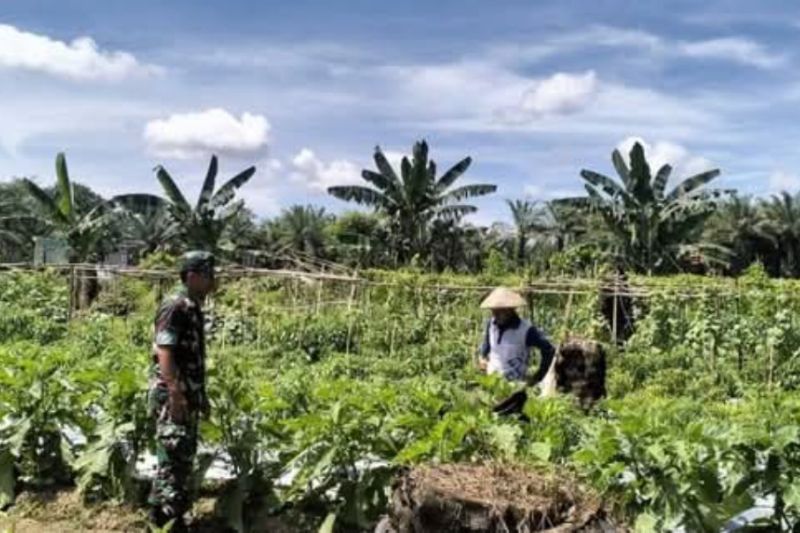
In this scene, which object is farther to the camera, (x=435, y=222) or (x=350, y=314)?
(x=435, y=222)

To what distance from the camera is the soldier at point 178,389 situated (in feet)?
16.5

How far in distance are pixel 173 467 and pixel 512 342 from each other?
2261 millimetres

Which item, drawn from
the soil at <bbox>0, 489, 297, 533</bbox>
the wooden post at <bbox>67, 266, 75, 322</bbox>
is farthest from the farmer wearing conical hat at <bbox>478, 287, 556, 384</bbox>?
the wooden post at <bbox>67, 266, 75, 322</bbox>

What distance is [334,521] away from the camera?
15.3 ft

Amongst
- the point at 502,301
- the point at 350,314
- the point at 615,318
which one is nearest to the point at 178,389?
the point at 502,301

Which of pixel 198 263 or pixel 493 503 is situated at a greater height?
pixel 198 263

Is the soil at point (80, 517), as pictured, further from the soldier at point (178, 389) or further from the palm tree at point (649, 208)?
the palm tree at point (649, 208)

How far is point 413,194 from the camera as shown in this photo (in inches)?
1168

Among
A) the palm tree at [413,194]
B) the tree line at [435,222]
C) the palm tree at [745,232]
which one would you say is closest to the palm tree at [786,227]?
the palm tree at [745,232]

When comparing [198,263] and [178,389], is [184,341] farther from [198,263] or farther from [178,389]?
[198,263]

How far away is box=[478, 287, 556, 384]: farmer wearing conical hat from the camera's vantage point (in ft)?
20.5

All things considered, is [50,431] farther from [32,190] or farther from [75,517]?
[32,190]

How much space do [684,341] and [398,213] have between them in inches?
673

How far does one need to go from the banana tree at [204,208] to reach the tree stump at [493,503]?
23.0 metres
